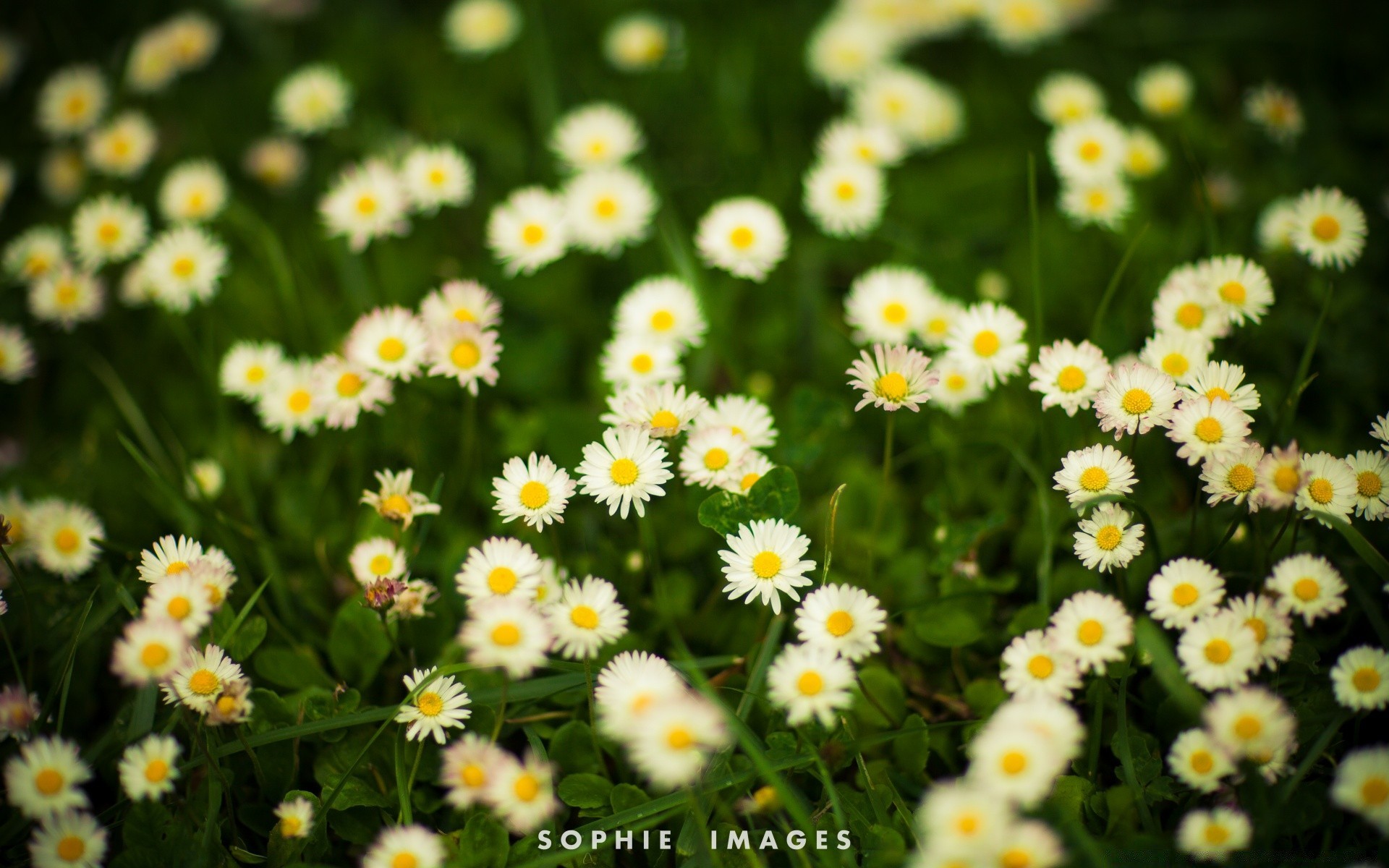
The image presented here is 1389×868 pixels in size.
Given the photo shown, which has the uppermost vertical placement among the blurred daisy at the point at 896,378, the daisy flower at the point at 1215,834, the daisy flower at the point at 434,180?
Answer: the daisy flower at the point at 434,180

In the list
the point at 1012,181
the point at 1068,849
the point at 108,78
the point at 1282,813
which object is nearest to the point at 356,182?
the point at 108,78

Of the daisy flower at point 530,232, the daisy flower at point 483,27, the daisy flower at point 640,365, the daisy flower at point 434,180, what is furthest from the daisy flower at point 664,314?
the daisy flower at point 483,27

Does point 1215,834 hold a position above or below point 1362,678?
below

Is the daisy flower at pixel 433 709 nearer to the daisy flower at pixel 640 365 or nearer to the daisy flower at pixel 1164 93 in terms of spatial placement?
the daisy flower at pixel 640 365

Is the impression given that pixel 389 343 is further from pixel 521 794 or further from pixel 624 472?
pixel 521 794

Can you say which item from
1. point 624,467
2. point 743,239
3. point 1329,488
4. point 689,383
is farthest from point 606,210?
point 1329,488

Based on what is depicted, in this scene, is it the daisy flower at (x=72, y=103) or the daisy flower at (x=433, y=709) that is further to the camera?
the daisy flower at (x=72, y=103)

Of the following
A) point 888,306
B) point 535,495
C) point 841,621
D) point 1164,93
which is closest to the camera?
point 841,621
